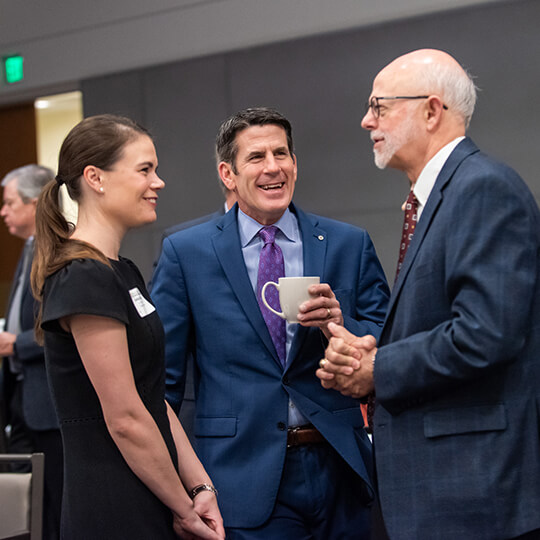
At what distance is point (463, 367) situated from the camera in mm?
1488

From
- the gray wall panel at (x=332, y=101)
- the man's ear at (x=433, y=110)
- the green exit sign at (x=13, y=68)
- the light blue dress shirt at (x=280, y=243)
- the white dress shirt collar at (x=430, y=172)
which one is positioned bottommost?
the light blue dress shirt at (x=280, y=243)

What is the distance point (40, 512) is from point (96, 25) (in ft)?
14.5

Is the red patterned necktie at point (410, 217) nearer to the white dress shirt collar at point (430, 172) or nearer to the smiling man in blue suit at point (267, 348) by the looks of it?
the white dress shirt collar at point (430, 172)

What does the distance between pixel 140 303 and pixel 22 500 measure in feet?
2.20

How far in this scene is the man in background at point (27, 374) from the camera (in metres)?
3.32

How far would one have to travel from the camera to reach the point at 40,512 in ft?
6.19

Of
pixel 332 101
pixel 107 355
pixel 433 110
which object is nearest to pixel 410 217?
pixel 433 110

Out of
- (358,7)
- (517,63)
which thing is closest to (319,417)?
(517,63)

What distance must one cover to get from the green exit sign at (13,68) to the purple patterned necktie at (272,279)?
176 inches

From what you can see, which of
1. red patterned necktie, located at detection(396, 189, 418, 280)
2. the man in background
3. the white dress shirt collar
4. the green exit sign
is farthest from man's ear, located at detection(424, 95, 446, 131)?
the green exit sign

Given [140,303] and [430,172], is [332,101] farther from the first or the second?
[140,303]

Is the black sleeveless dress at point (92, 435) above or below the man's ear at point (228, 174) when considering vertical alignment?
below

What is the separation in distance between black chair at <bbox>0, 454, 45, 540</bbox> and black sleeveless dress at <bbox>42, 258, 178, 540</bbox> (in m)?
0.28

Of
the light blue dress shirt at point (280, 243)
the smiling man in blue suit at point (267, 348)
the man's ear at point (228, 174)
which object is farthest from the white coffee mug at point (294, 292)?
the man's ear at point (228, 174)
